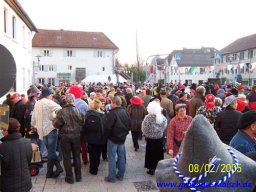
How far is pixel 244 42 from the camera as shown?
57.4m

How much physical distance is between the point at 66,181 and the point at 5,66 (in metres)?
3.53

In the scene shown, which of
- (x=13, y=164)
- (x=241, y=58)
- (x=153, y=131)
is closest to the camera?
(x=13, y=164)

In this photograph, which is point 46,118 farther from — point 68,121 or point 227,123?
point 227,123

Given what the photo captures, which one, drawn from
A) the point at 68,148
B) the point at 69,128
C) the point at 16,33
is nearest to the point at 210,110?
the point at 69,128

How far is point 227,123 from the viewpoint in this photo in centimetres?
575

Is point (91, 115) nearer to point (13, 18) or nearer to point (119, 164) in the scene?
point (119, 164)

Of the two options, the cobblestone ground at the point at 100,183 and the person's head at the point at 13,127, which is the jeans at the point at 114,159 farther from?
the person's head at the point at 13,127

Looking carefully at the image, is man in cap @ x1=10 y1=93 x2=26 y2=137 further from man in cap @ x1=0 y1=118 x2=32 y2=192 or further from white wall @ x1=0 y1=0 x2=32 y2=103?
white wall @ x1=0 y1=0 x2=32 y2=103

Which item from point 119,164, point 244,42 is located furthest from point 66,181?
point 244,42

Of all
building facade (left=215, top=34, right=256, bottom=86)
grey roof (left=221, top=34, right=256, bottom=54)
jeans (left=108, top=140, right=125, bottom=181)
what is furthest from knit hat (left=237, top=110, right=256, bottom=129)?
grey roof (left=221, top=34, right=256, bottom=54)

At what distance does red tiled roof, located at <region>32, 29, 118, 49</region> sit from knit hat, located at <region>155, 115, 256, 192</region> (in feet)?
175

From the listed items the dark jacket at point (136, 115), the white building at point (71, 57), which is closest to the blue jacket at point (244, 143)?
the dark jacket at point (136, 115)

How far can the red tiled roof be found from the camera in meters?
53.3

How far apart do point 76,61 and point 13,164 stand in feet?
169
